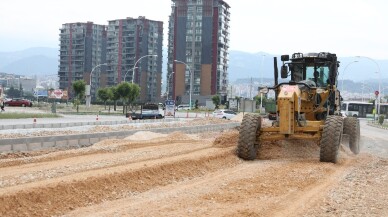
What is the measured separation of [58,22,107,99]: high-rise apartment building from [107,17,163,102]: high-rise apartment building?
952cm

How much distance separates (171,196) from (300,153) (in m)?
8.90

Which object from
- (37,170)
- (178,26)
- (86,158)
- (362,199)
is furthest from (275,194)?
(178,26)

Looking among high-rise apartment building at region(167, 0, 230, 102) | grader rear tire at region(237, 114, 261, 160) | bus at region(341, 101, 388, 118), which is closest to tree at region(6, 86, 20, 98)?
high-rise apartment building at region(167, 0, 230, 102)

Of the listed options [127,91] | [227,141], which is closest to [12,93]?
[127,91]

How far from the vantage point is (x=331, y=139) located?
15.2 meters

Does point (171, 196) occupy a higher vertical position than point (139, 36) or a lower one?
lower

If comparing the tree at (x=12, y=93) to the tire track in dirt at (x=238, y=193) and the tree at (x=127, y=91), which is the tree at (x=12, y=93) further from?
the tire track in dirt at (x=238, y=193)

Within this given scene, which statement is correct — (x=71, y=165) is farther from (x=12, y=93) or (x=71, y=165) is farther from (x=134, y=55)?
(x=12, y=93)

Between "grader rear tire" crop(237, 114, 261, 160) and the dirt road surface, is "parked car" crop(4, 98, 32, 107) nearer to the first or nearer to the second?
the dirt road surface

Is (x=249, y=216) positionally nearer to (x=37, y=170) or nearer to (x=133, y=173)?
(x=133, y=173)

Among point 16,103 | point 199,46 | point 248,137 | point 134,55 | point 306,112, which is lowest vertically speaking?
point 248,137

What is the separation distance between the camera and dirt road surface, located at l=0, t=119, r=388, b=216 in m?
8.79

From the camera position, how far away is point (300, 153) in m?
17.8

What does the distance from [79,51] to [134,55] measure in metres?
21.8
